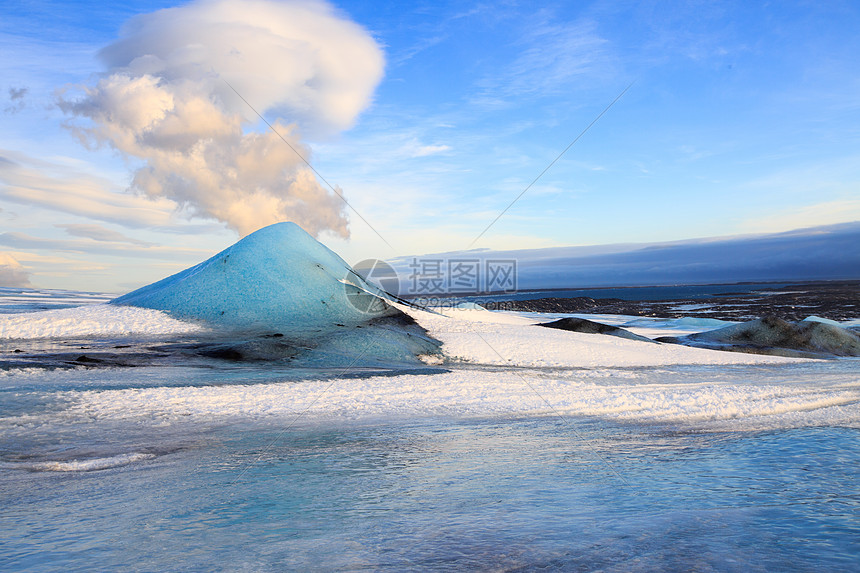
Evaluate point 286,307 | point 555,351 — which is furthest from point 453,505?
point 286,307

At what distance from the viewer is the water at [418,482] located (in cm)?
240

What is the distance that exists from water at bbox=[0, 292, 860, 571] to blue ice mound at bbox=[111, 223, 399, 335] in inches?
266

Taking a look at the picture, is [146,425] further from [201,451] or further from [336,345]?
[336,345]

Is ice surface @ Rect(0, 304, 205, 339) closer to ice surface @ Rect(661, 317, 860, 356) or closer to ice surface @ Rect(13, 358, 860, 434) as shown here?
ice surface @ Rect(13, 358, 860, 434)

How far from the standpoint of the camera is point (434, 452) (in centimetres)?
407

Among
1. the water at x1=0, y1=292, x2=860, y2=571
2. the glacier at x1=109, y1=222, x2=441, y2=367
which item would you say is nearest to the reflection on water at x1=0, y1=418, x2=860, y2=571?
the water at x1=0, y1=292, x2=860, y2=571

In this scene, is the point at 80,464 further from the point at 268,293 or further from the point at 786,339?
the point at 786,339

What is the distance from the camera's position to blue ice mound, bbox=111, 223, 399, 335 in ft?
43.5

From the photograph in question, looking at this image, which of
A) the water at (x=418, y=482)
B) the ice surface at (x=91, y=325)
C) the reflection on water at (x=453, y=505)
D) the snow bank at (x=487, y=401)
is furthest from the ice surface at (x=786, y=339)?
the ice surface at (x=91, y=325)

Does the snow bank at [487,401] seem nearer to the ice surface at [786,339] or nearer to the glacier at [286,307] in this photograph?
the glacier at [286,307]

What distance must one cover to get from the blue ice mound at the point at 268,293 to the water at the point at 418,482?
6.75m

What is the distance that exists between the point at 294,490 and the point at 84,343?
989 cm

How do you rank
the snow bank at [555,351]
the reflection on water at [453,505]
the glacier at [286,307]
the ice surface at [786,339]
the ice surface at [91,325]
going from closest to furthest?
the reflection on water at [453,505]
the glacier at [286,307]
the snow bank at [555,351]
the ice surface at [91,325]
the ice surface at [786,339]

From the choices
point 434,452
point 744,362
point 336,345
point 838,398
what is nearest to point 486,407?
point 434,452
